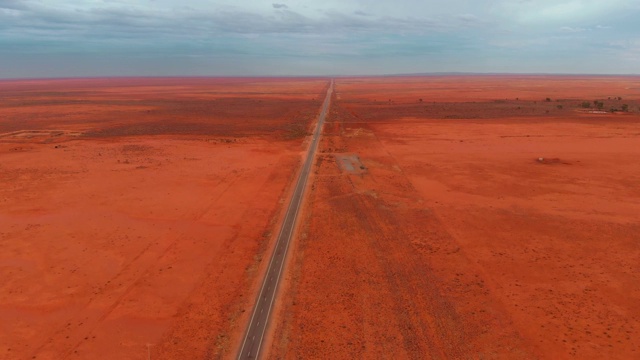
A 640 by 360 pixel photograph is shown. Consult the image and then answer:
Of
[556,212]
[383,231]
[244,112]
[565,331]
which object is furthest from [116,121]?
[565,331]

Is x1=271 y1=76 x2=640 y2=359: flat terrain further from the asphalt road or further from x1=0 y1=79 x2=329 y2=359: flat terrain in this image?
x1=0 y1=79 x2=329 y2=359: flat terrain

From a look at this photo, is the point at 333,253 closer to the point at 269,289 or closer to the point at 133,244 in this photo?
the point at 269,289

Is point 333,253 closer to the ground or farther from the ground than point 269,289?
farther from the ground

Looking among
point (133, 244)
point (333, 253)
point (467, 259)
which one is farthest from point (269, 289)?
point (467, 259)

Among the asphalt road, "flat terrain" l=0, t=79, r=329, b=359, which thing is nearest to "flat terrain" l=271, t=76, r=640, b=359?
the asphalt road

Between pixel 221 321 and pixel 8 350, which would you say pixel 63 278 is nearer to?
pixel 8 350
